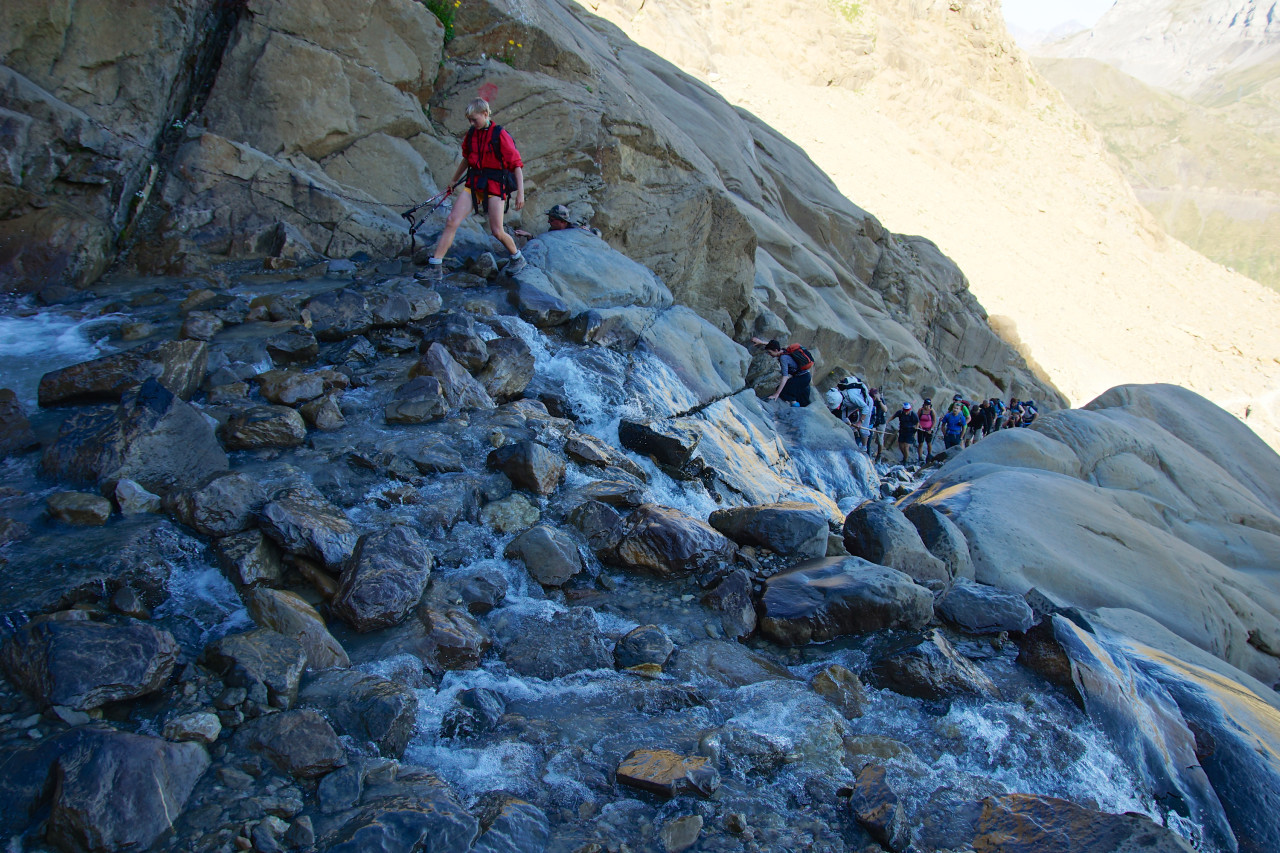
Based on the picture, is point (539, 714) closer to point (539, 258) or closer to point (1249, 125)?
point (539, 258)

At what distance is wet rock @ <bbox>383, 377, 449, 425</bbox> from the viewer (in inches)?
227

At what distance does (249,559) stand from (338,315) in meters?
3.63

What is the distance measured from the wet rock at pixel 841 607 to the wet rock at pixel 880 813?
1.39 metres

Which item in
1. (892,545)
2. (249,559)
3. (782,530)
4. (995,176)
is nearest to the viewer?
(249,559)

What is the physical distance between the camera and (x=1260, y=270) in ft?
485

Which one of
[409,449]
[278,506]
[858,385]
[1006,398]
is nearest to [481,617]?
[278,506]

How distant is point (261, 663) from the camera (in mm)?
3131

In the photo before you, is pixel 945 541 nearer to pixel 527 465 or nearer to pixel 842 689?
pixel 842 689

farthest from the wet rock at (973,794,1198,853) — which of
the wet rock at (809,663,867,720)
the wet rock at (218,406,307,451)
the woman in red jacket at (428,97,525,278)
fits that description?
the woman in red jacket at (428,97,525,278)

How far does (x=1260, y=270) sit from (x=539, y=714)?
19584cm

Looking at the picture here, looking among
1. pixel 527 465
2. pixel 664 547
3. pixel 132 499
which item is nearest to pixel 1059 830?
pixel 664 547

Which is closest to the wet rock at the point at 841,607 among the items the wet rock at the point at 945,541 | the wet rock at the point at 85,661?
the wet rock at the point at 945,541

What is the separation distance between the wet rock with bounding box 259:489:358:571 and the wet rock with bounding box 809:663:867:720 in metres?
2.76

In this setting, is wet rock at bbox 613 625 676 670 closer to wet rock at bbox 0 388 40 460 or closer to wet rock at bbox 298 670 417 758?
wet rock at bbox 298 670 417 758
